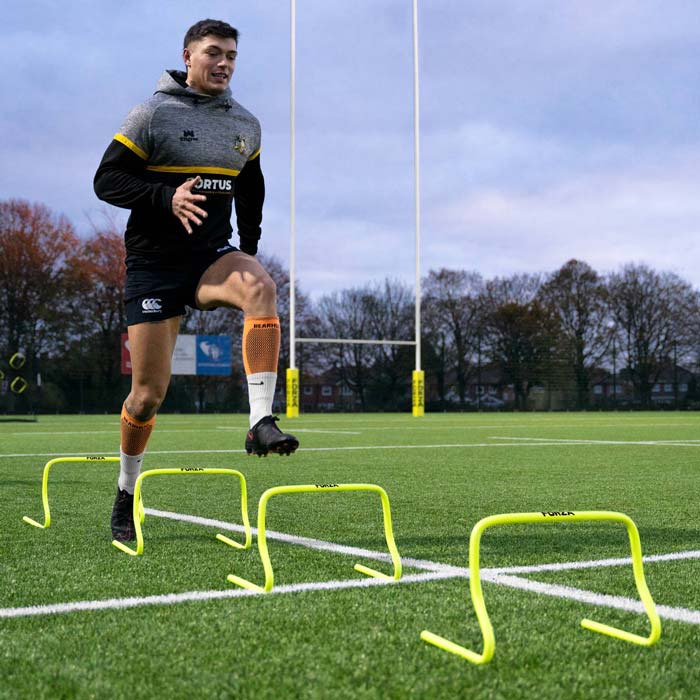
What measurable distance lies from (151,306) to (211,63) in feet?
3.68

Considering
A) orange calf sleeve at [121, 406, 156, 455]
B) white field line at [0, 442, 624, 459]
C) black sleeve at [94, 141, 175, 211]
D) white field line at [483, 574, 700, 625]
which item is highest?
black sleeve at [94, 141, 175, 211]

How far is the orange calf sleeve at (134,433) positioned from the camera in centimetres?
462

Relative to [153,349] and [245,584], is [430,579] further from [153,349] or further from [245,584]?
[153,349]

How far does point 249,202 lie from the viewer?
4645mm

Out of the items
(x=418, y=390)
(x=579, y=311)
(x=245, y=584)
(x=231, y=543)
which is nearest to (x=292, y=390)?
(x=418, y=390)

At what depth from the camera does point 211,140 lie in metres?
4.20

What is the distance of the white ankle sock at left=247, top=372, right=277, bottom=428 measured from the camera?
3.84 meters

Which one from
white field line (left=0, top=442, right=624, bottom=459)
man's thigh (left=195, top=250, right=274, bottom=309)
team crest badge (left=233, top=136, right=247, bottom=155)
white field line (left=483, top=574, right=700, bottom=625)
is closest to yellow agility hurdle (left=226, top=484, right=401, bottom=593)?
white field line (left=483, top=574, right=700, bottom=625)

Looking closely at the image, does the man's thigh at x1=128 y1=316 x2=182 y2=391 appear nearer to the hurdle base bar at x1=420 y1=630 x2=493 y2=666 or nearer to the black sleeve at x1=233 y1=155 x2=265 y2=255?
the black sleeve at x1=233 y1=155 x2=265 y2=255

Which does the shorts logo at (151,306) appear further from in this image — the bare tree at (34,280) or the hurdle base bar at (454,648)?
the bare tree at (34,280)

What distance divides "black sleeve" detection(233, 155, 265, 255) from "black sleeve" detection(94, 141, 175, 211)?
0.56 metres

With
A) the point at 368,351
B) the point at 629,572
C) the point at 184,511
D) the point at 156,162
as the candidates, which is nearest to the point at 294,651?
the point at 629,572

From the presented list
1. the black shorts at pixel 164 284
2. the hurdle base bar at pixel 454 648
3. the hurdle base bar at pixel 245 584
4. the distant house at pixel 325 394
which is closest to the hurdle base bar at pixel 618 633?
the hurdle base bar at pixel 454 648

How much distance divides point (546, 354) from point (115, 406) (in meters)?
27.5
